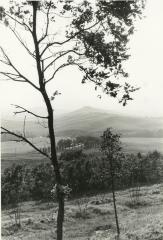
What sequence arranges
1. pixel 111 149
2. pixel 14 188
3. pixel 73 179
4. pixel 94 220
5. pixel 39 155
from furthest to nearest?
1. pixel 39 155
2. pixel 73 179
3. pixel 14 188
4. pixel 94 220
5. pixel 111 149

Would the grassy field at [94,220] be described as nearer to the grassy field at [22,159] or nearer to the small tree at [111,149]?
the small tree at [111,149]

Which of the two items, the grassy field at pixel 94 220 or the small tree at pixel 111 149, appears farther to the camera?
the grassy field at pixel 94 220

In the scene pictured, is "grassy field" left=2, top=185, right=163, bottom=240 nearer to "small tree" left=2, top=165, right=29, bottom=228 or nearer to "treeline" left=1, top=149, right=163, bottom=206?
"small tree" left=2, top=165, right=29, bottom=228

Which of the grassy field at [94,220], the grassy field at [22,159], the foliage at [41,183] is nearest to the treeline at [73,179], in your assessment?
the foliage at [41,183]

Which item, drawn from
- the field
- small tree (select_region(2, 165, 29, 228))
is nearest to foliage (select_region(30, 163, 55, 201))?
small tree (select_region(2, 165, 29, 228))

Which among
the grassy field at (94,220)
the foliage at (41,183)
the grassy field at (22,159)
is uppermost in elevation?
the grassy field at (22,159)

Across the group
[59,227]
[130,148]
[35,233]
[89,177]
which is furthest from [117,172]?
[130,148]

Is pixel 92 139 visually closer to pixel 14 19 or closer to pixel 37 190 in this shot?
pixel 37 190

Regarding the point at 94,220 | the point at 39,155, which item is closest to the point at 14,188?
the point at 94,220

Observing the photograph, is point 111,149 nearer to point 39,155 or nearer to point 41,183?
point 41,183

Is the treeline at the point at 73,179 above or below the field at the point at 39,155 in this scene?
below

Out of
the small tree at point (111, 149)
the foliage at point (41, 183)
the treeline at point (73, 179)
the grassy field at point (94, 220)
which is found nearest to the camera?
the small tree at point (111, 149)
